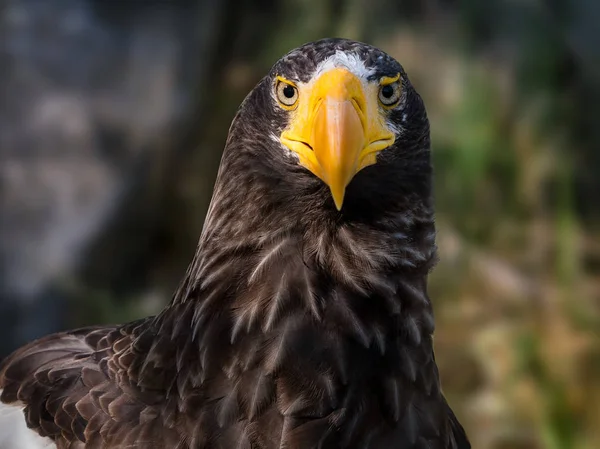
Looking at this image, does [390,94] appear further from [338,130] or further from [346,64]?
[338,130]

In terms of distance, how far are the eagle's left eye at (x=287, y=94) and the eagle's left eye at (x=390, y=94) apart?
196 mm

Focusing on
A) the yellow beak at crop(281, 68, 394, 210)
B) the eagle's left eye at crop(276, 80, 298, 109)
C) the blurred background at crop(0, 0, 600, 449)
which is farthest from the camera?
the blurred background at crop(0, 0, 600, 449)

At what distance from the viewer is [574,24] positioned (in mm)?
5609

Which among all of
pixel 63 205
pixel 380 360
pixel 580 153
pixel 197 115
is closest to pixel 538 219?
pixel 580 153

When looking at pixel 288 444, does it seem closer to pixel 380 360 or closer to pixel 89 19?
pixel 380 360

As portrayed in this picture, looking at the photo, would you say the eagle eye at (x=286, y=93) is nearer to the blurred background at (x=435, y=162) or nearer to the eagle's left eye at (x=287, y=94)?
the eagle's left eye at (x=287, y=94)

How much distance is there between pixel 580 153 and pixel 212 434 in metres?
4.60

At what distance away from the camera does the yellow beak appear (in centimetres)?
168

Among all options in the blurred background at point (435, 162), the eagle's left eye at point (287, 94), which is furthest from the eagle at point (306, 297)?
the blurred background at point (435, 162)

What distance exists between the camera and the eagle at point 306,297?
1.75 metres

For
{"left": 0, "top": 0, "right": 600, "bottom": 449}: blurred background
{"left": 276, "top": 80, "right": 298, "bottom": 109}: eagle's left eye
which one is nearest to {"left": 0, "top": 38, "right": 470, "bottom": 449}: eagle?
{"left": 276, "top": 80, "right": 298, "bottom": 109}: eagle's left eye

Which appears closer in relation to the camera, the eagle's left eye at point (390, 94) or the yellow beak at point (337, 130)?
the yellow beak at point (337, 130)

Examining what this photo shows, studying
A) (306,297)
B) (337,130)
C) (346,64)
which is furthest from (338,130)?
(306,297)

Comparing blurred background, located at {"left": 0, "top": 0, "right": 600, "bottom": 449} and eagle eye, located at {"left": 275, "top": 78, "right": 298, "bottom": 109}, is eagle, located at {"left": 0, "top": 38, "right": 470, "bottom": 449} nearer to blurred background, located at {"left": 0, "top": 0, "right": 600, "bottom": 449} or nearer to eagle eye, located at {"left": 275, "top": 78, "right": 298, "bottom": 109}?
eagle eye, located at {"left": 275, "top": 78, "right": 298, "bottom": 109}
